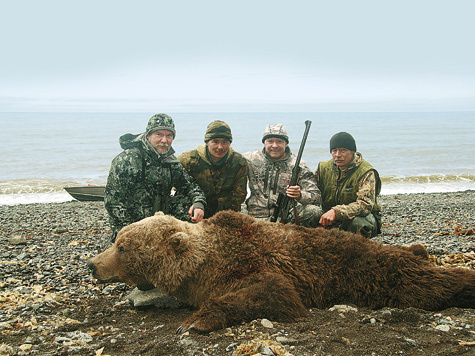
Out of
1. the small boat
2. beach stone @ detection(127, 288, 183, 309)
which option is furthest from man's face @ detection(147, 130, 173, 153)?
the small boat

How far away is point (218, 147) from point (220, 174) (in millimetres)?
429

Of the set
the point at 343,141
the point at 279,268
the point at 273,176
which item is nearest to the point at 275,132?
the point at 273,176

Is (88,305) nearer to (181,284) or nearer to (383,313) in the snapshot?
(181,284)

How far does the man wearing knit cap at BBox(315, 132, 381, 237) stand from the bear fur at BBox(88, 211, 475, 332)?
1.18 m

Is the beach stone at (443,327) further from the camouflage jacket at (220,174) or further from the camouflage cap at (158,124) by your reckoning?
the camouflage cap at (158,124)

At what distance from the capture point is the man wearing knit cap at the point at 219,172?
5.83 meters

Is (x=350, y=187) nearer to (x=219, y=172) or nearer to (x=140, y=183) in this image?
(x=219, y=172)

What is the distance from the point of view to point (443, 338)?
282 centimetres

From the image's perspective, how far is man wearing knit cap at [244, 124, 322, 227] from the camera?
5.59 meters

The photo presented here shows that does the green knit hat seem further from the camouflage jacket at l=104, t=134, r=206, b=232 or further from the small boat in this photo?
the small boat

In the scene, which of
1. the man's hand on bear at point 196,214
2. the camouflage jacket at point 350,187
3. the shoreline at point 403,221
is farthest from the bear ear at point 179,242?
the shoreline at point 403,221

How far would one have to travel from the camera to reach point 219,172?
19.3 ft

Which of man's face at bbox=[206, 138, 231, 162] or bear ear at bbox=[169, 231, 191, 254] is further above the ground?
man's face at bbox=[206, 138, 231, 162]

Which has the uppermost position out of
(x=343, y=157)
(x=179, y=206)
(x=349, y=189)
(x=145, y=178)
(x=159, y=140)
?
(x=159, y=140)
